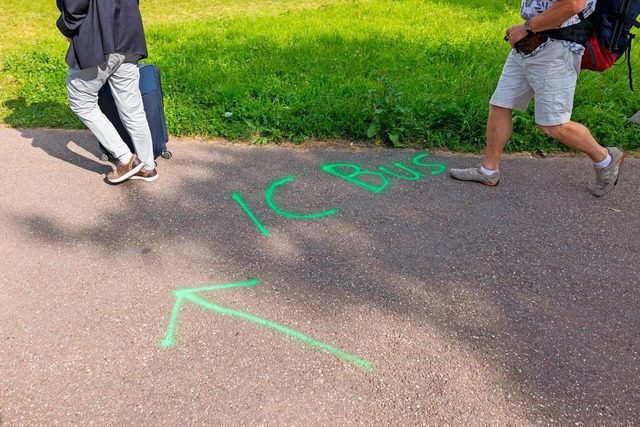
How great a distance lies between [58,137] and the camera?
14.3 feet

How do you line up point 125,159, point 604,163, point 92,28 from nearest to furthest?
1. point 92,28
2. point 604,163
3. point 125,159

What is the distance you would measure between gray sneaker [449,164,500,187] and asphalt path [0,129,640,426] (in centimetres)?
6

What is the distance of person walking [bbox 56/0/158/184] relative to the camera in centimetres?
293

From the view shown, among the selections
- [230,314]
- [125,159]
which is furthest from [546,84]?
[125,159]

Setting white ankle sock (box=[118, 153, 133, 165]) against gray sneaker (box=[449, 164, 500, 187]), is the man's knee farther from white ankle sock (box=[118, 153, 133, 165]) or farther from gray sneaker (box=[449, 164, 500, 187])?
white ankle sock (box=[118, 153, 133, 165])

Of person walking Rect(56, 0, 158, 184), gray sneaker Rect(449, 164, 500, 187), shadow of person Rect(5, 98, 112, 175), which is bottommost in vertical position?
gray sneaker Rect(449, 164, 500, 187)

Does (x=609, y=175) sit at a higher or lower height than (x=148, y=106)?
lower

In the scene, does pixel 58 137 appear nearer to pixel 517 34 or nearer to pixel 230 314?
pixel 230 314

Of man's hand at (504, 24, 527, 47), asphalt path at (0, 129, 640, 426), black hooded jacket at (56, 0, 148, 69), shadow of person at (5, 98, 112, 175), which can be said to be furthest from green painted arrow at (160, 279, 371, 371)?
man's hand at (504, 24, 527, 47)

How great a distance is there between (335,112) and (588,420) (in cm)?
332

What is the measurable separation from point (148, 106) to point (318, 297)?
7.22 ft

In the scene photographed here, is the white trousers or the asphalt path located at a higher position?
the white trousers

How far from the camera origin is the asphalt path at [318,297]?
1.94 metres

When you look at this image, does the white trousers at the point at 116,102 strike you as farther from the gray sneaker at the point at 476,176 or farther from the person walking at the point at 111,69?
the gray sneaker at the point at 476,176
